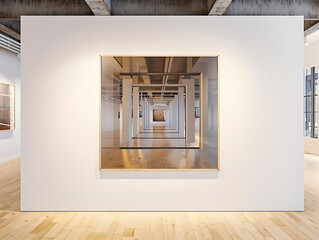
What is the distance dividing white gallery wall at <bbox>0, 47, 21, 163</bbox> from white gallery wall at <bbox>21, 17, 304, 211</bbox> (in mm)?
4905

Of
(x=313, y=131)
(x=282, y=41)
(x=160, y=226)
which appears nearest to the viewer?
(x=160, y=226)

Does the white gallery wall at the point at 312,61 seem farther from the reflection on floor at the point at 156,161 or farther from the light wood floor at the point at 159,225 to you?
the reflection on floor at the point at 156,161

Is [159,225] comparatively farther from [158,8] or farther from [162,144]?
[162,144]

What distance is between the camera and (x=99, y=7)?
5.55 metres

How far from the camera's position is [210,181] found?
4316 millimetres

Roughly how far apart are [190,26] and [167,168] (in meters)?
1.85

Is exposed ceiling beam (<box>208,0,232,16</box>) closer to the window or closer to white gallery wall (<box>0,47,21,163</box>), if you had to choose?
white gallery wall (<box>0,47,21,163</box>)

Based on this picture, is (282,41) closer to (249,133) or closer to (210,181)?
(249,133)

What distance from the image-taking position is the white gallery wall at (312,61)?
10481 mm

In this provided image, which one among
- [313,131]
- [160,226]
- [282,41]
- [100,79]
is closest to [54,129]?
[100,79]

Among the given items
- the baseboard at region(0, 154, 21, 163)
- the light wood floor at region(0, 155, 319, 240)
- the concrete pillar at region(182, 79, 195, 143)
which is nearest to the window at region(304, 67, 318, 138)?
the concrete pillar at region(182, 79, 195, 143)

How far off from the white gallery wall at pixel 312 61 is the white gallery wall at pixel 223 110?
22.8 ft

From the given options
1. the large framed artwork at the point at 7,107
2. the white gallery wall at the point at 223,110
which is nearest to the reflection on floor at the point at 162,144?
the white gallery wall at the point at 223,110

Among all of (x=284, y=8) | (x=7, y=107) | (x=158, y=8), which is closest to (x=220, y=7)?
(x=158, y=8)
